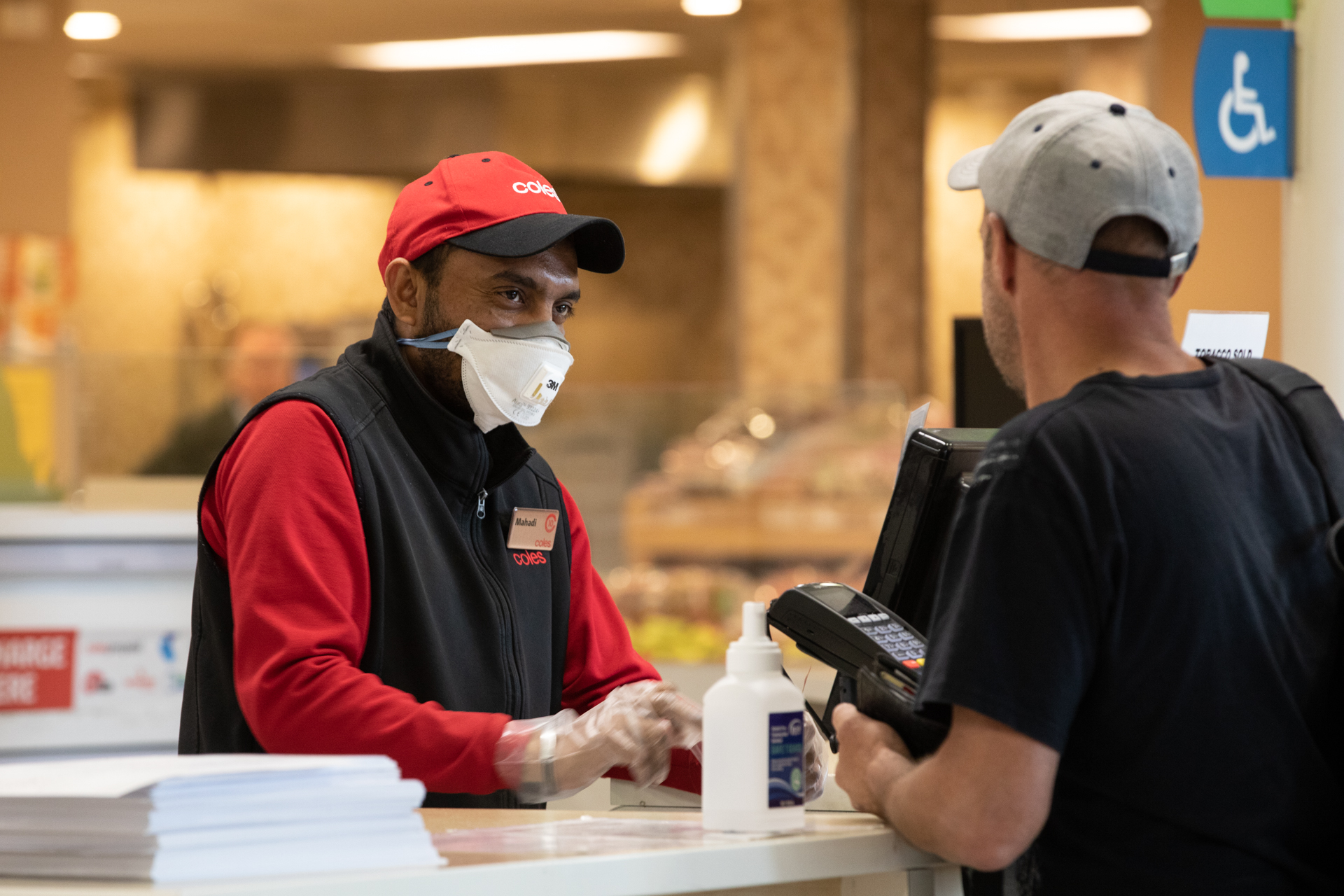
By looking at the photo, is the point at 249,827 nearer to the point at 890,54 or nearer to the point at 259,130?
the point at 890,54

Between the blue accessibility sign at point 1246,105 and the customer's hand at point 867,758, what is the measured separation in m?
1.40

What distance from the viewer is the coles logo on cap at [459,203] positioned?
5.79 ft

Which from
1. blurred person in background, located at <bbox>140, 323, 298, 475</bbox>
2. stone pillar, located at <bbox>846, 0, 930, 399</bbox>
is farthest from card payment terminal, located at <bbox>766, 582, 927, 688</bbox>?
stone pillar, located at <bbox>846, 0, 930, 399</bbox>

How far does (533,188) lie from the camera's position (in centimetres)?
183

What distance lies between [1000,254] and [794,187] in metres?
5.26

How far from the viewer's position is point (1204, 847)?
1104 millimetres

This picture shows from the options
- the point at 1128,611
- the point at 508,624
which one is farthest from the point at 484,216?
the point at 1128,611

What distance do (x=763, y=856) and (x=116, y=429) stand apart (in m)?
3.44

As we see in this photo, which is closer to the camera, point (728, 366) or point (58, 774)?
point (58, 774)

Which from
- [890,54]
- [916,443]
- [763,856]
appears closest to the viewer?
[763,856]

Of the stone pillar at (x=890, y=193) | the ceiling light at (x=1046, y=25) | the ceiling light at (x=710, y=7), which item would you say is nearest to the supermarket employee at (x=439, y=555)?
the stone pillar at (x=890, y=193)

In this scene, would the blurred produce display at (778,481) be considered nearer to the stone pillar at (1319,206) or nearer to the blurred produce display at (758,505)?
the blurred produce display at (758,505)

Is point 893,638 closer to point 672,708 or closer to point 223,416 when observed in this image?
point 672,708

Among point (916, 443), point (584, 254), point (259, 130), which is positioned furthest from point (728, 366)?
point (916, 443)
